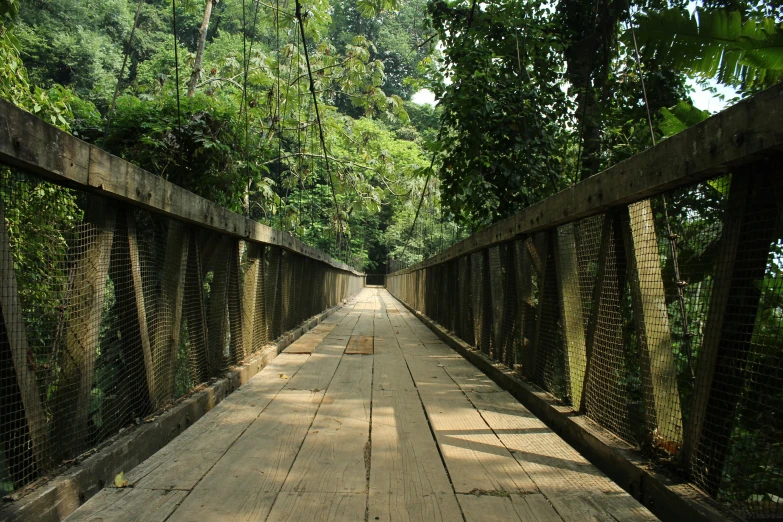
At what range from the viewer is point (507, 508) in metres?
1.36

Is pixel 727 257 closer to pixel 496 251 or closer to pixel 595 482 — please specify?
pixel 595 482

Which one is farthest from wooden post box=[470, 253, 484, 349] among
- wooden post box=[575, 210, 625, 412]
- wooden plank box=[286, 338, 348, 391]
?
wooden post box=[575, 210, 625, 412]

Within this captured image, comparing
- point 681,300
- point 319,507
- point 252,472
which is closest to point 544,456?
point 681,300

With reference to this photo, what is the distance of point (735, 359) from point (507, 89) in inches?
134

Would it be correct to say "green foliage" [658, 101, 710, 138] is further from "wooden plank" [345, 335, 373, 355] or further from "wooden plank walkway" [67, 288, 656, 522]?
"wooden plank" [345, 335, 373, 355]

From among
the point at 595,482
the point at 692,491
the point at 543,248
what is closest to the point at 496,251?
the point at 543,248

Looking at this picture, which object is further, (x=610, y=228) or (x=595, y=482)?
(x=610, y=228)

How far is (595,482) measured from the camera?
1.53m

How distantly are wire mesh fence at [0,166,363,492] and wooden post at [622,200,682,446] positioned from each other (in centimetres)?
134

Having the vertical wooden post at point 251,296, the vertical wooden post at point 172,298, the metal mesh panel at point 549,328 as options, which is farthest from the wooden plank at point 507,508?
the vertical wooden post at point 251,296

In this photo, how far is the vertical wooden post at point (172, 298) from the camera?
1894 mm

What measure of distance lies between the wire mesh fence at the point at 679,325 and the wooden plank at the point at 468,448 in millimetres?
318

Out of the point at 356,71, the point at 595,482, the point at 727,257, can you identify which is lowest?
the point at 595,482

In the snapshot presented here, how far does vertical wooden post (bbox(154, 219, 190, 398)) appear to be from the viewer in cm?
189
